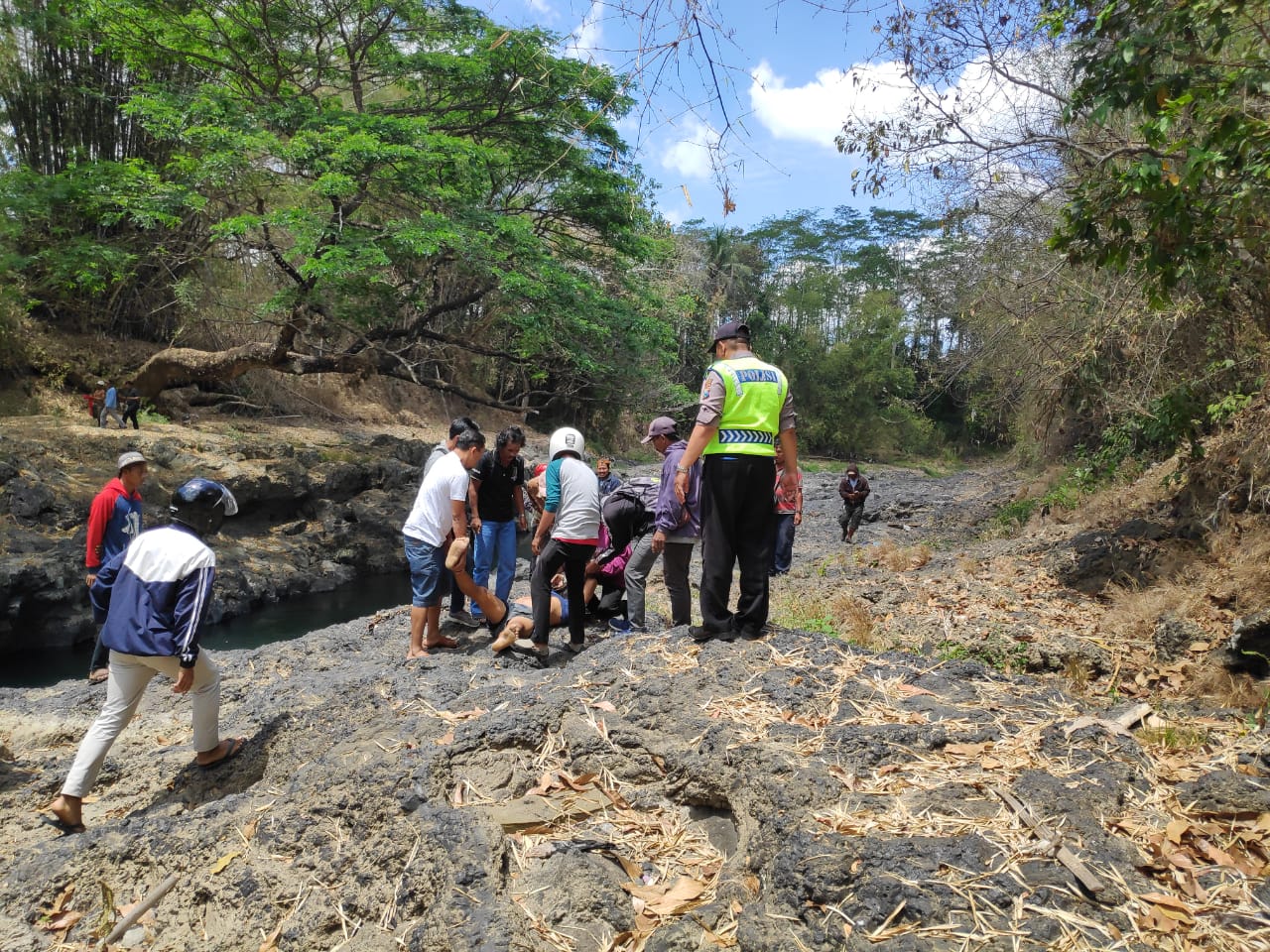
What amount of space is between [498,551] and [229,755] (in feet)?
9.44

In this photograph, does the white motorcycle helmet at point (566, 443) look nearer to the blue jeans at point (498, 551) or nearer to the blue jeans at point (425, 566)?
the blue jeans at point (425, 566)

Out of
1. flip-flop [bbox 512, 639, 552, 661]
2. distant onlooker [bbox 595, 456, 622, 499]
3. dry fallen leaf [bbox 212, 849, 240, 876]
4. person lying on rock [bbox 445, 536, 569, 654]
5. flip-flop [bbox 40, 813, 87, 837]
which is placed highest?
distant onlooker [bbox 595, 456, 622, 499]

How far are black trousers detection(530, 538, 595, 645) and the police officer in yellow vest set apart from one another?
4.53 ft

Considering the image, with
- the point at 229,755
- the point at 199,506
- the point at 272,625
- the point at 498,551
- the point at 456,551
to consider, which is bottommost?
the point at 272,625

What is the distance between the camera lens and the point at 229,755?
5039 millimetres

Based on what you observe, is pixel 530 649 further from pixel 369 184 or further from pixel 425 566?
pixel 369 184

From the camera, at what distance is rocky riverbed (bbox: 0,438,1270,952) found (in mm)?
2523

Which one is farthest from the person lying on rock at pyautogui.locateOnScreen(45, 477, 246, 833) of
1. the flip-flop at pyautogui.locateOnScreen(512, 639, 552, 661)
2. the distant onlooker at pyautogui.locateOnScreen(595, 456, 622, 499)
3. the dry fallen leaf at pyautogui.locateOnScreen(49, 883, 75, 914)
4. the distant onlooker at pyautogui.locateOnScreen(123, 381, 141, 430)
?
the distant onlooker at pyautogui.locateOnScreen(123, 381, 141, 430)

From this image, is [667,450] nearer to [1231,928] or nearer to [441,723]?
[441,723]

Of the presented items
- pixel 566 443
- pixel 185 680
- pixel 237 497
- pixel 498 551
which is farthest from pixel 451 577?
pixel 237 497

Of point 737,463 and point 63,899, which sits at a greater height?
point 737,463

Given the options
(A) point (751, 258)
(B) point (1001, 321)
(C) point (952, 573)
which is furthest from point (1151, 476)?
(A) point (751, 258)

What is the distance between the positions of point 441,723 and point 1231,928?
3.39 meters

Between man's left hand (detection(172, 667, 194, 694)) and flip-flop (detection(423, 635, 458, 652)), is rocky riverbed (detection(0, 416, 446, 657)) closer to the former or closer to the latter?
flip-flop (detection(423, 635, 458, 652))
